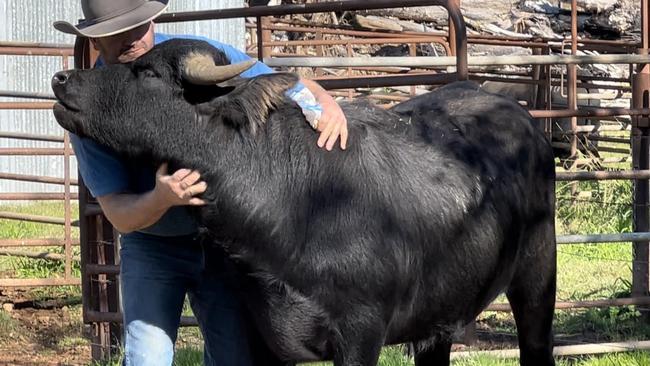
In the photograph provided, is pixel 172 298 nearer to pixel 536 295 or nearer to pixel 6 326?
pixel 536 295

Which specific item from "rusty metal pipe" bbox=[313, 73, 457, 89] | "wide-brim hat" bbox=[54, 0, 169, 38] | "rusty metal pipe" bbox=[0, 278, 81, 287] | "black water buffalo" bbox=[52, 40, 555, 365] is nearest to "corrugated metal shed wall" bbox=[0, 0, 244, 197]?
"rusty metal pipe" bbox=[0, 278, 81, 287]

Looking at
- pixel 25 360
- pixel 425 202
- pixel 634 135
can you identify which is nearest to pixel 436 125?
pixel 425 202

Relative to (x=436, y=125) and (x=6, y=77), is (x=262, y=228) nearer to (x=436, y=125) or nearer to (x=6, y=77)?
(x=436, y=125)

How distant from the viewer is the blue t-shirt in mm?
4473

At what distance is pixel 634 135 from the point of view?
7.52 m

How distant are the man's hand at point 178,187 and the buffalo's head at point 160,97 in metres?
0.16

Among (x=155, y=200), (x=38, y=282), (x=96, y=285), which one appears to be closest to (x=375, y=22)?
(x=38, y=282)

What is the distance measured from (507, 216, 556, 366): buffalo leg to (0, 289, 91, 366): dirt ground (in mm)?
3292

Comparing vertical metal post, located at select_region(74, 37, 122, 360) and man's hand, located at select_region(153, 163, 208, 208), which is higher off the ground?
man's hand, located at select_region(153, 163, 208, 208)

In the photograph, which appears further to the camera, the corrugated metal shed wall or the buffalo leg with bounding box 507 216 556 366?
the corrugated metal shed wall

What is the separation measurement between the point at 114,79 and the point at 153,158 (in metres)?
0.35

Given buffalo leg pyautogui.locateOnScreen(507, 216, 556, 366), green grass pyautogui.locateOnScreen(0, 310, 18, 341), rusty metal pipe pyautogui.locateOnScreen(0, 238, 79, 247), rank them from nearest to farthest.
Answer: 1. buffalo leg pyautogui.locateOnScreen(507, 216, 556, 366)
2. green grass pyautogui.locateOnScreen(0, 310, 18, 341)
3. rusty metal pipe pyautogui.locateOnScreen(0, 238, 79, 247)

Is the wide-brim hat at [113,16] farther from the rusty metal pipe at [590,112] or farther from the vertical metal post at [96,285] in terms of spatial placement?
the rusty metal pipe at [590,112]

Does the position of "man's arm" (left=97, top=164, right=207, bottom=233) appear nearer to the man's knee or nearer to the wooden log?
the man's knee
